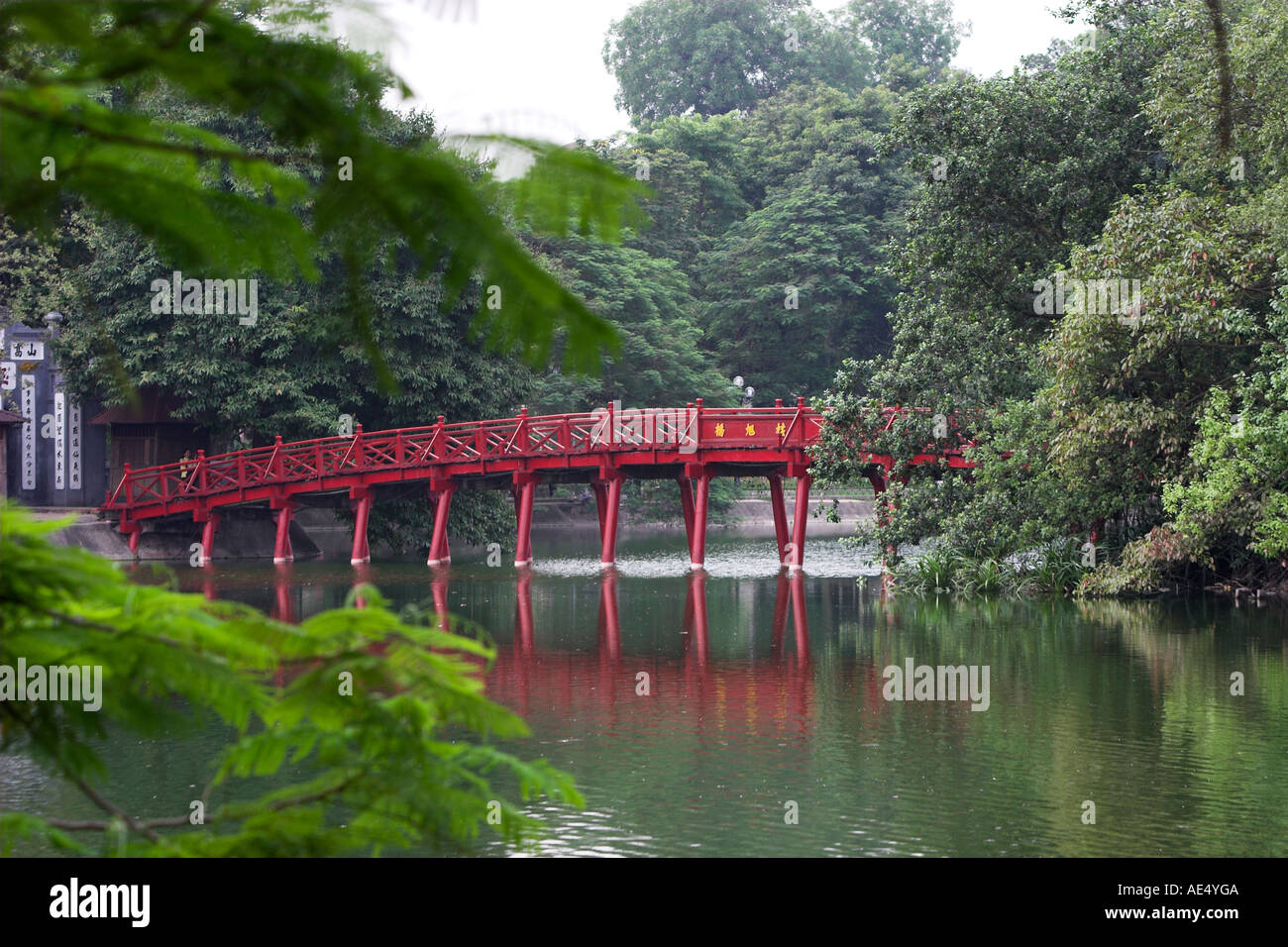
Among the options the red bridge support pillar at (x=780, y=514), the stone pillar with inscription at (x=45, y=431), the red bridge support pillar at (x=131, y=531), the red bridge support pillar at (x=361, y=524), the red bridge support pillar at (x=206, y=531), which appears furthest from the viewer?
the stone pillar with inscription at (x=45, y=431)

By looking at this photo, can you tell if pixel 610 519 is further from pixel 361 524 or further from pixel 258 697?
pixel 258 697

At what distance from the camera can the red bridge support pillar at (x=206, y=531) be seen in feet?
94.8

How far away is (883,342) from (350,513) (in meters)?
22.9

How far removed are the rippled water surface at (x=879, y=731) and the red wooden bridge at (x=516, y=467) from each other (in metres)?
5.02

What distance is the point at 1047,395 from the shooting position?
19.9m

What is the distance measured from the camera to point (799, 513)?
83.4 ft

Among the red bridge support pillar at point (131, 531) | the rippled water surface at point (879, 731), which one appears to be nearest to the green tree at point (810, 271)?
the red bridge support pillar at point (131, 531)

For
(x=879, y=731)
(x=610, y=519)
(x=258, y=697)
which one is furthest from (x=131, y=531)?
(x=258, y=697)

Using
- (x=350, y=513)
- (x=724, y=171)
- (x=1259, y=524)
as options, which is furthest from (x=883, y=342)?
(x=1259, y=524)

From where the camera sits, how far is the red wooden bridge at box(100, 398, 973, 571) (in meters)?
25.5

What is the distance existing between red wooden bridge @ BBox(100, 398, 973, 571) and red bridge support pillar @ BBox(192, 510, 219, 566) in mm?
28

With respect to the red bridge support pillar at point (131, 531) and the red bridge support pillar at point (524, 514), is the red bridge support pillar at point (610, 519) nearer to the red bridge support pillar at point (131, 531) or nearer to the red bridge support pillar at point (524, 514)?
the red bridge support pillar at point (524, 514)

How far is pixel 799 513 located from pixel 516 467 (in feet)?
18.4
